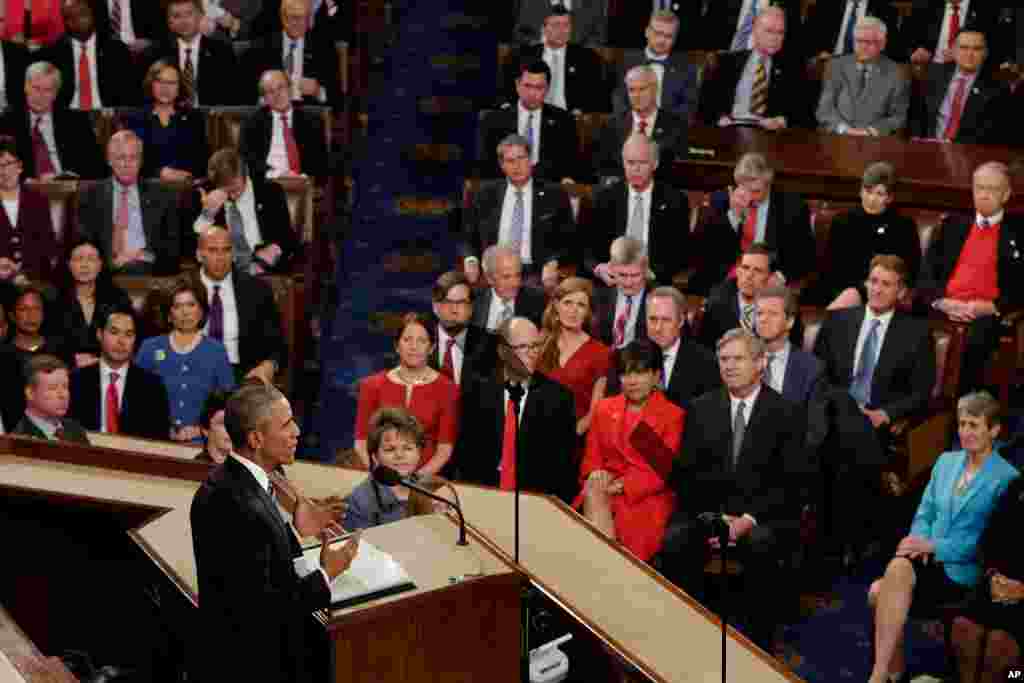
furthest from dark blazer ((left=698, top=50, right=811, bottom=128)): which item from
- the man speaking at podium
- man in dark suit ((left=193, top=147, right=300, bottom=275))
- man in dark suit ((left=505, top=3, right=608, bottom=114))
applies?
the man speaking at podium

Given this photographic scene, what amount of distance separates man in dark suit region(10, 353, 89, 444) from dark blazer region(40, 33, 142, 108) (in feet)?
8.72

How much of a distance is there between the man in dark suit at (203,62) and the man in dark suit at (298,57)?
0.08 meters

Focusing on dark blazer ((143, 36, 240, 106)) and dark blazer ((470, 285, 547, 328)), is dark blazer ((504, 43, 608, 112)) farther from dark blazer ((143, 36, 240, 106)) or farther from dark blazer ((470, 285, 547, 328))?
dark blazer ((470, 285, 547, 328))

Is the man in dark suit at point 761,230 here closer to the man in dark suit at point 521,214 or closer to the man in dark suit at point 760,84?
the man in dark suit at point 521,214

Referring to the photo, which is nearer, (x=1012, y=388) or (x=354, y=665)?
(x=354, y=665)

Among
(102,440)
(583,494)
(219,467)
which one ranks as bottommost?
(583,494)

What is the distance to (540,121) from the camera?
7371 millimetres

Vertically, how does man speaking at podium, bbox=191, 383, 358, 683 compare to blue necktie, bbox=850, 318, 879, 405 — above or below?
above

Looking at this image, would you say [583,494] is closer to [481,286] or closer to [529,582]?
[481,286]

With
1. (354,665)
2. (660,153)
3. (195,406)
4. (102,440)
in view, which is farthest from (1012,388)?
(354,665)

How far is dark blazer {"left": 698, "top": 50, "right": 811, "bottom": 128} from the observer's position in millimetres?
7887

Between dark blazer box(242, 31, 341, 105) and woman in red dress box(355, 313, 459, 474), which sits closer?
woman in red dress box(355, 313, 459, 474)

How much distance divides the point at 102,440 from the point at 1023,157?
4016 mm

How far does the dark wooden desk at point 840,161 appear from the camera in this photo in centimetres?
688
